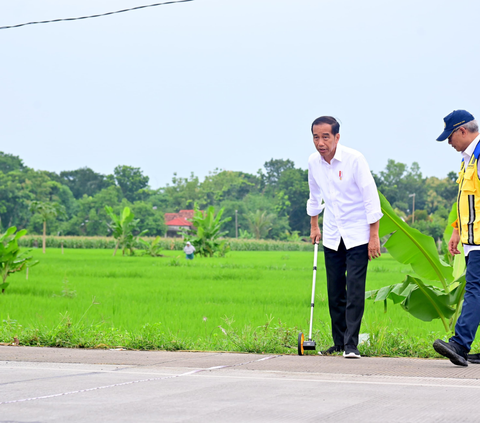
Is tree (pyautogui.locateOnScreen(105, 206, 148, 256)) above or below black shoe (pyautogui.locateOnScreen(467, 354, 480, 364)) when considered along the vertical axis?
above

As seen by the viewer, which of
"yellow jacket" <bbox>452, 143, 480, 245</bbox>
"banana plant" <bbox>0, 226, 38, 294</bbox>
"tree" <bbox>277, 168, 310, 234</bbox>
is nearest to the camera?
"yellow jacket" <bbox>452, 143, 480, 245</bbox>

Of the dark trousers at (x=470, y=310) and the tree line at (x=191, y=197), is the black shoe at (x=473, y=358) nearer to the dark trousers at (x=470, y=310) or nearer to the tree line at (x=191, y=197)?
the dark trousers at (x=470, y=310)

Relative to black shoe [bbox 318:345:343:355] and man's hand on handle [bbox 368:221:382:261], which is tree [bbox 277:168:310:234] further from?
man's hand on handle [bbox 368:221:382:261]

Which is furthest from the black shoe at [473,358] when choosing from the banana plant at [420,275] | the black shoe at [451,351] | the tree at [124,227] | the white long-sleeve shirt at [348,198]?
the tree at [124,227]

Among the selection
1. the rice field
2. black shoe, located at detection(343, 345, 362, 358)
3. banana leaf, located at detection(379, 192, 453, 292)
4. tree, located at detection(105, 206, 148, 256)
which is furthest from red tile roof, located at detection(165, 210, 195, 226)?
black shoe, located at detection(343, 345, 362, 358)

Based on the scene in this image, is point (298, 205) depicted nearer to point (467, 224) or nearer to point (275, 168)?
point (275, 168)

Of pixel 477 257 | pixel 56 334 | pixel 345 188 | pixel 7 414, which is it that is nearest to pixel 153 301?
pixel 56 334

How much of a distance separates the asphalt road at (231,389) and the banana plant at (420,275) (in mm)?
1758

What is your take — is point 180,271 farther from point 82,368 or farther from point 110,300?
point 82,368

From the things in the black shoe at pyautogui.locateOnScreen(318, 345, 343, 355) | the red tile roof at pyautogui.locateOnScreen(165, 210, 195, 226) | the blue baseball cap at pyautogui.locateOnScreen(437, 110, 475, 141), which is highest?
the red tile roof at pyautogui.locateOnScreen(165, 210, 195, 226)

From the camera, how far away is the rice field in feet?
22.7

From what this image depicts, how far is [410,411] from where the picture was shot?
3768 mm

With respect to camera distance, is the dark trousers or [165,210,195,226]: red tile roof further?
[165,210,195,226]: red tile roof

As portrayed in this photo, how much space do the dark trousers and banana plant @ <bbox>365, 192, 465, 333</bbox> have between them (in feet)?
5.87
